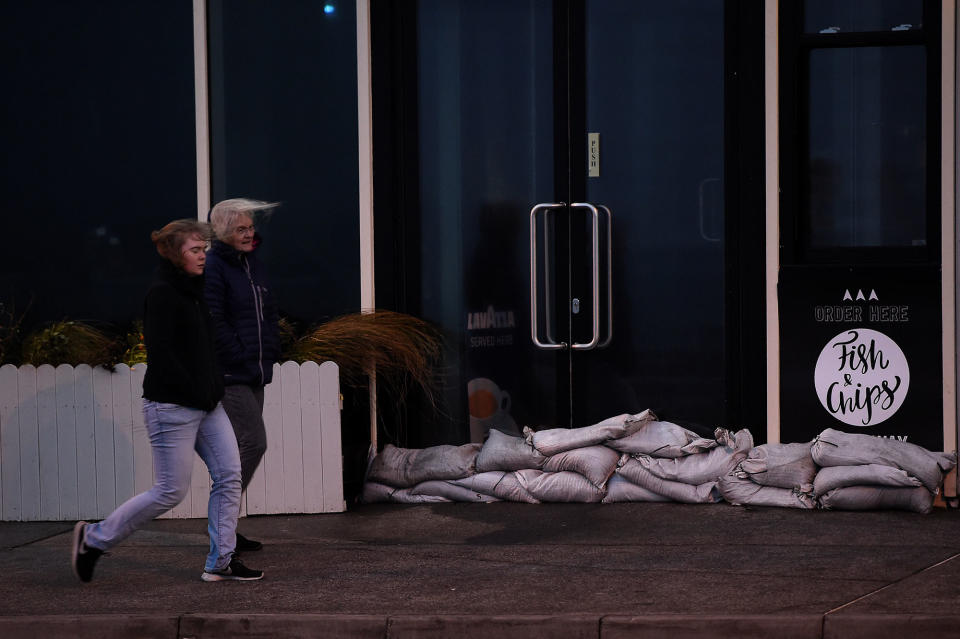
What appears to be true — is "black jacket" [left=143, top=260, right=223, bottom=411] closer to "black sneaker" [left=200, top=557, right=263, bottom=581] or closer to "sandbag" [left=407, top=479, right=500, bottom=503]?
"black sneaker" [left=200, top=557, right=263, bottom=581]

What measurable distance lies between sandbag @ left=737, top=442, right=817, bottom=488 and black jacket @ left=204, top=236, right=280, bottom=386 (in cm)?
290

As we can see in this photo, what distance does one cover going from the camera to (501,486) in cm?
838

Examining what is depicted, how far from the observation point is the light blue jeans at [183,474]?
20.8ft

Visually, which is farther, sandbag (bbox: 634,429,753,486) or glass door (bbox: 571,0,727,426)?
glass door (bbox: 571,0,727,426)

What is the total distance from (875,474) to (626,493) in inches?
57.2

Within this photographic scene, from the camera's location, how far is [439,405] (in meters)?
8.91

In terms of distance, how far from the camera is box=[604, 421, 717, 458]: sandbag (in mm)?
8164

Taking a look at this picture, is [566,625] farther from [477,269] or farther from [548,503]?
[477,269]

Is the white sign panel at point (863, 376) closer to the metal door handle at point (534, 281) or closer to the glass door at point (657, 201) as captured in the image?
the glass door at point (657, 201)

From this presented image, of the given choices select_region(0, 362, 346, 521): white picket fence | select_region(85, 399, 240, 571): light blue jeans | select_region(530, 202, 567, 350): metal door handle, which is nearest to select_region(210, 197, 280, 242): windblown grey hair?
select_region(85, 399, 240, 571): light blue jeans

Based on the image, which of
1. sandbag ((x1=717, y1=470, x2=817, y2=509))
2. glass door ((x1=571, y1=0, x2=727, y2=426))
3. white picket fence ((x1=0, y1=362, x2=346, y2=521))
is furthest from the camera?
glass door ((x1=571, y1=0, x2=727, y2=426))

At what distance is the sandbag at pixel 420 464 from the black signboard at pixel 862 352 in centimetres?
195

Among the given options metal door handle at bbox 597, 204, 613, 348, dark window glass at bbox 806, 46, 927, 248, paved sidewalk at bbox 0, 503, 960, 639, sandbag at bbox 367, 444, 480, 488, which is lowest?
paved sidewalk at bbox 0, 503, 960, 639

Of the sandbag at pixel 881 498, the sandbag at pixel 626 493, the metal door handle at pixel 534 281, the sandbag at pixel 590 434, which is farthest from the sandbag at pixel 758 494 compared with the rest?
the metal door handle at pixel 534 281
